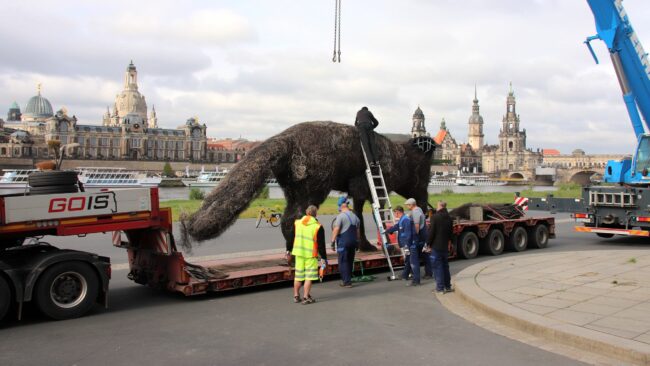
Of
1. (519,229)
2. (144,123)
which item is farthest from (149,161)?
(519,229)

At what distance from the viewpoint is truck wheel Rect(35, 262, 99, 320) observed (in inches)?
319

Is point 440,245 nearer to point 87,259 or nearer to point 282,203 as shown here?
point 87,259

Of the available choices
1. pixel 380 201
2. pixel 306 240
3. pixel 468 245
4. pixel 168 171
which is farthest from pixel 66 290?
pixel 168 171

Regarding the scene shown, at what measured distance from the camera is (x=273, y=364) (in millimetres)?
6223

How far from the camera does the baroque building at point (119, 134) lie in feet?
481

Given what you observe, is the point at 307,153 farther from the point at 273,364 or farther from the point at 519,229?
the point at 519,229

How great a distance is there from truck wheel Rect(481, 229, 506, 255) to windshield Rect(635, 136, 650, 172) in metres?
5.72

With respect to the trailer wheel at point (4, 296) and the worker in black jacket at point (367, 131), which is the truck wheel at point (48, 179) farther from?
the worker in black jacket at point (367, 131)

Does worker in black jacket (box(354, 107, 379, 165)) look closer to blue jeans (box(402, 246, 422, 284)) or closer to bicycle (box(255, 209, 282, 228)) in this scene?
blue jeans (box(402, 246, 422, 284))

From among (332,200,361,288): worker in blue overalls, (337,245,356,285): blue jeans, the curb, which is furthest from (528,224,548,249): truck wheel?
(332,200,361,288): worker in blue overalls

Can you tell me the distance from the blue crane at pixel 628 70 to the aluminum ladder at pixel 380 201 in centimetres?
964

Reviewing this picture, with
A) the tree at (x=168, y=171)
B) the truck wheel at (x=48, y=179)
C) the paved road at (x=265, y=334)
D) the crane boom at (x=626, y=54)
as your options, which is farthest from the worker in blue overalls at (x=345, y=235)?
the tree at (x=168, y=171)

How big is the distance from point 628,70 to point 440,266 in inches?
480

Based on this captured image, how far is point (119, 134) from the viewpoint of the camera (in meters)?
157
